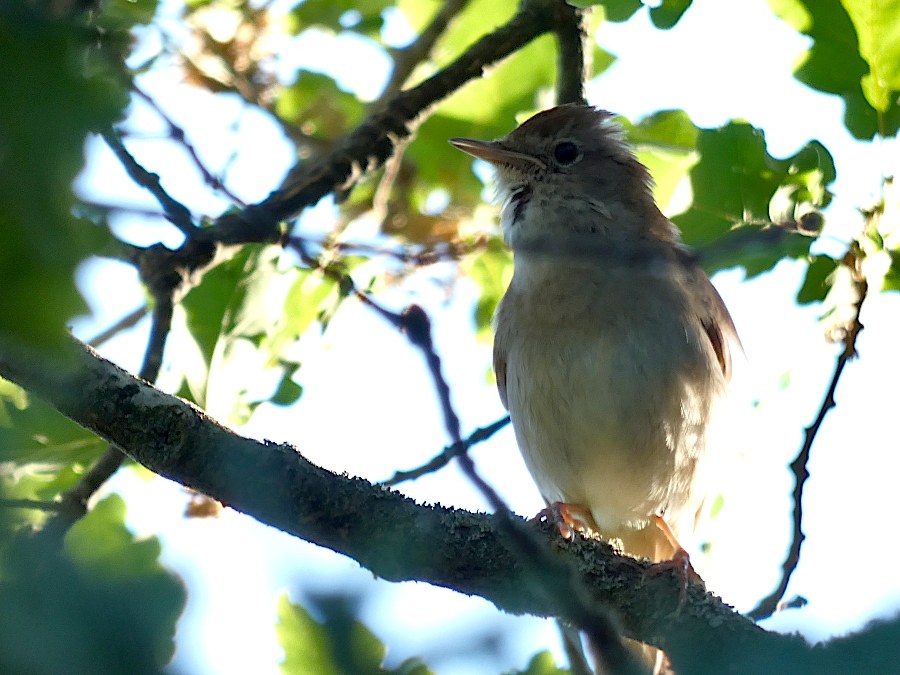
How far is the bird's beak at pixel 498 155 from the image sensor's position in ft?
18.5

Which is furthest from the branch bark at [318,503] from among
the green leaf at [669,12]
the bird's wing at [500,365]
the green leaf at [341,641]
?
the green leaf at [669,12]

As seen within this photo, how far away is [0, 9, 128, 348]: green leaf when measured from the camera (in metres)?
1.04

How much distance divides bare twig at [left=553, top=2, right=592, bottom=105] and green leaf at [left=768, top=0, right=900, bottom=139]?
1189mm

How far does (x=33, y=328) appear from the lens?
42.5 inches

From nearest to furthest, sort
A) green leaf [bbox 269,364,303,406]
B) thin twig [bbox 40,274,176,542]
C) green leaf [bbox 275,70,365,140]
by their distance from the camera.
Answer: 1. thin twig [bbox 40,274,176,542]
2. green leaf [bbox 269,364,303,406]
3. green leaf [bbox 275,70,365,140]

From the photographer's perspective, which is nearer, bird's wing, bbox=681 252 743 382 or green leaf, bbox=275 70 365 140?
bird's wing, bbox=681 252 743 382

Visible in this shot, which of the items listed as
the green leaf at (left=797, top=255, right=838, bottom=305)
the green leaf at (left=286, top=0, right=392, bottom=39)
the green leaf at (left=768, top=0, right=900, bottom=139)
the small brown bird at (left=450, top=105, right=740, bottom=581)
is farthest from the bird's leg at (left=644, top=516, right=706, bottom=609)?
the green leaf at (left=286, top=0, right=392, bottom=39)

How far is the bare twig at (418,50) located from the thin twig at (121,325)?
1.88m

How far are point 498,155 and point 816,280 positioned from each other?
6.72 ft

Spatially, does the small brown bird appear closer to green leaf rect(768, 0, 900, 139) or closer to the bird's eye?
the bird's eye

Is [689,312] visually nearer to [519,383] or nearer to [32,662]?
Answer: [519,383]

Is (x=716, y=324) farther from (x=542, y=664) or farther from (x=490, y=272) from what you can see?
(x=542, y=664)

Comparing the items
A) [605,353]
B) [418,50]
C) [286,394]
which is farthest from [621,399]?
[418,50]

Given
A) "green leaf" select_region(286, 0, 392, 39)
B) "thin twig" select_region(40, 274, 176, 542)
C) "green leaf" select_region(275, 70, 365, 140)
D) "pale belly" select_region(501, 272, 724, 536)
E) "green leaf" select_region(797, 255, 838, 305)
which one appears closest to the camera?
"thin twig" select_region(40, 274, 176, 542)
